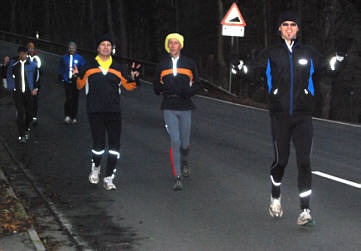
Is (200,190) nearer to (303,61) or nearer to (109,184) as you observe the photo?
→ (109,184)

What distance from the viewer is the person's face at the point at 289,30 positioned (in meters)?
7.22

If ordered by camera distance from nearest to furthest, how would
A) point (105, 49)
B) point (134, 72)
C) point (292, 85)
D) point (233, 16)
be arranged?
point (292, 85) → point (105, 49) → point (134, 72) → point (233, 16)

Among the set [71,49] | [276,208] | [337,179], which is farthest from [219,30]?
[276,208]

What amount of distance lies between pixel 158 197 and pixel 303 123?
2.36m

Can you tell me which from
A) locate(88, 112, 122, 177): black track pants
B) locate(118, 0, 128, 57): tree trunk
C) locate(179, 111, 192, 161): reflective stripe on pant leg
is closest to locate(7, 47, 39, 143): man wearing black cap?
locate(88, 112, 122, 177): black track pants

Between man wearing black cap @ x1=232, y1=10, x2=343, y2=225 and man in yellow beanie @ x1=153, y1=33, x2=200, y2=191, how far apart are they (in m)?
1.94

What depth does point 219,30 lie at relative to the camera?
32469 mm

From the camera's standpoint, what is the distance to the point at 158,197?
887cm

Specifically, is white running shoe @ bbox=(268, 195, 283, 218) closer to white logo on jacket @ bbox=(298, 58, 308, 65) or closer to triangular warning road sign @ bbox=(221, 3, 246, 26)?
white logo on jacket @ bbox=(298, 58, 308, 65)

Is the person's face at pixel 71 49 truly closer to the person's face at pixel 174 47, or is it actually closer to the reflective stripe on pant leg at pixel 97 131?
the reflective stripe on pant leg at pixel 97 131

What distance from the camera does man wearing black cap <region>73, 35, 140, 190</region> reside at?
9.11 m

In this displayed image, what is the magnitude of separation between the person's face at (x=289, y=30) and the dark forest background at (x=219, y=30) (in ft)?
43.0

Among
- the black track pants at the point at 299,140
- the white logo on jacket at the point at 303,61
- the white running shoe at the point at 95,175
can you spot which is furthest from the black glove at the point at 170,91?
the white logo on jacket at the point at 303,61

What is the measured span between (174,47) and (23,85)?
5.32 meters
